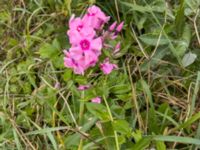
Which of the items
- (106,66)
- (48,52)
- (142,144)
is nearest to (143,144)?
(142,144)

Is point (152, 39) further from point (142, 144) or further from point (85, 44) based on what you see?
point (142, 144)

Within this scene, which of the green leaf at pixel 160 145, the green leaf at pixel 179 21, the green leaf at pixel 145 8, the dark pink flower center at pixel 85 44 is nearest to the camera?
the green leaf at pixel 160 145

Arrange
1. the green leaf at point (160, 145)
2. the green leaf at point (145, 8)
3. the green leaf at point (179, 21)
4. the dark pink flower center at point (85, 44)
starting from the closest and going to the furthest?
the green leaf at point (160, 145)
the dark pink flower center at point (85, 44)
the green leaf at point (179, 21)
the green leaf at point (145, 8)

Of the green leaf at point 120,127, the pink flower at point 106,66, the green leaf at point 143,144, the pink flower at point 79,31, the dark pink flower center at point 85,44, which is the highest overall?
the pink flower at point 79,31

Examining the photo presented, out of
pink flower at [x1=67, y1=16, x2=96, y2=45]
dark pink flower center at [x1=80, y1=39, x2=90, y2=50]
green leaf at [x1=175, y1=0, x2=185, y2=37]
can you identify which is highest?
pink flower at [x1=67, y1=16, x2=96, y2=45]

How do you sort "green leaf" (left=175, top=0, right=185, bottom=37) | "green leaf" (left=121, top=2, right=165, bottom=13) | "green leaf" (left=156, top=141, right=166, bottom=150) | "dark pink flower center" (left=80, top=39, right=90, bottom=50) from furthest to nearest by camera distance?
"green leaf" (left=121, top=2, right=165, bottom=13) → "green leaf" (left=175, top=0, right=185, bottom=37) → "dark pink flower center" (left=80, top=39, right=90, bottom=50) → "green leaf" (left=156, top=141, right=166, bottom=150)

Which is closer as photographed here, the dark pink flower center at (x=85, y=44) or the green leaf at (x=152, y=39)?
the dark pink flower center at (x=85, y=44)

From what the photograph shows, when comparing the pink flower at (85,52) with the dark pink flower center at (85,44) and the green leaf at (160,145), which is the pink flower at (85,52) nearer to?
the dark pink flower center at (85,44)

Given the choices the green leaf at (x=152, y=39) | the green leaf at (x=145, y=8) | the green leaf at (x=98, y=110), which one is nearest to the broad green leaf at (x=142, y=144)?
the green leaf at (x=98, y=110)

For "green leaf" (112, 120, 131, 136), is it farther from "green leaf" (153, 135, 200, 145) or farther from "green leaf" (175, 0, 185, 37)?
"green leaf" (175, 0, 185, 37)

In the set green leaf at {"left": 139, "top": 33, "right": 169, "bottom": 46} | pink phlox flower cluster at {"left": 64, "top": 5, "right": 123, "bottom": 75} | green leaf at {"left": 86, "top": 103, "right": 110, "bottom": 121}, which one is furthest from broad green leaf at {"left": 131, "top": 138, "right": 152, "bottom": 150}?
green leaf at {"left": 139, "top": 33, "right": 169, "bottom": 46}

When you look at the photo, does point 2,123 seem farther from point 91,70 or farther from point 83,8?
point 83,8

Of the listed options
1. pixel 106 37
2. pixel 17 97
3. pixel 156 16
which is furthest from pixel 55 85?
pixel 156 16

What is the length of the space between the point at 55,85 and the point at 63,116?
166 mm
